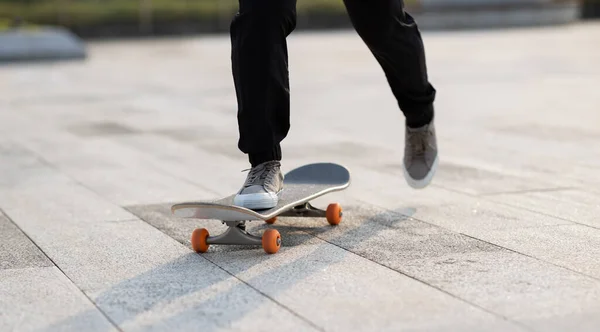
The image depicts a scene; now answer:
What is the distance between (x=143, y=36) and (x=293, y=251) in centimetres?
2091

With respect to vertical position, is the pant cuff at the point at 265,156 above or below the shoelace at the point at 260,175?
above

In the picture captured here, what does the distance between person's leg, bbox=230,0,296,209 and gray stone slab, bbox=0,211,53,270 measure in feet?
2.25

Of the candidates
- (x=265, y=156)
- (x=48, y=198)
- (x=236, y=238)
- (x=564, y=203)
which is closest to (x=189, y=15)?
(x=48, y=198)

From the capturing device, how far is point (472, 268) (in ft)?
10.4

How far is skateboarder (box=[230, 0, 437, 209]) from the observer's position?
352cm

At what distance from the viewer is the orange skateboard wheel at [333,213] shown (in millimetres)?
3859

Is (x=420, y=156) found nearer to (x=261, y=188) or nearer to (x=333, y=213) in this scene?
(x=333, y=213)

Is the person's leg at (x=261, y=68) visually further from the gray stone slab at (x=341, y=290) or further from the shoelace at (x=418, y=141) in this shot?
the shoelace at (x=418, y=141)

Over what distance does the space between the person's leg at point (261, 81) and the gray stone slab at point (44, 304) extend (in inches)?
28.0

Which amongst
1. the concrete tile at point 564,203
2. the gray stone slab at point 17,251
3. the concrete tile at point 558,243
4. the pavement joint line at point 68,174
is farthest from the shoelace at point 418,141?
the gray stone slab at point 17,251

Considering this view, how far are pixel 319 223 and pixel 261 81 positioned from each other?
69 centimetres

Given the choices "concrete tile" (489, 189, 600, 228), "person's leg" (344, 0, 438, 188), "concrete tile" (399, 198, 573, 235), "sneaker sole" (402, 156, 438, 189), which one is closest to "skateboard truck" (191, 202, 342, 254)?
"concrete tile" (399, 198, 573, 235)

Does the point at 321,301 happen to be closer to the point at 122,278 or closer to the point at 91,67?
the point at 122,278

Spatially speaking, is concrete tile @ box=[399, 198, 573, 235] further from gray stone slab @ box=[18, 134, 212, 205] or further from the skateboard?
gray stone slab @ box=[18, 134, 212, 205]
